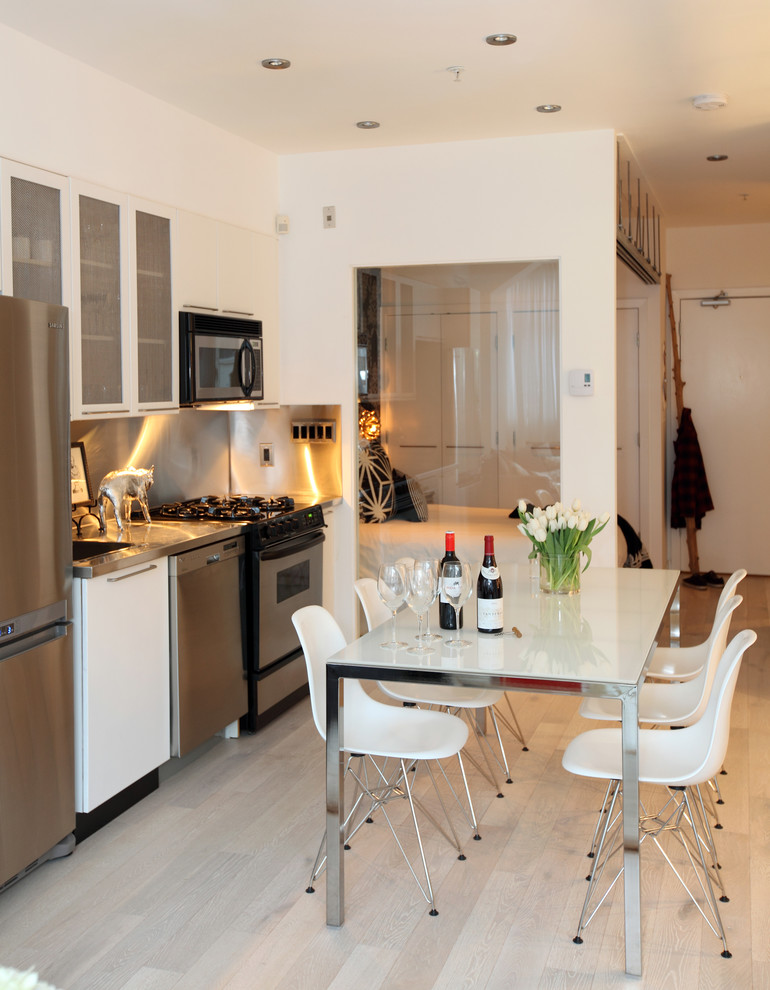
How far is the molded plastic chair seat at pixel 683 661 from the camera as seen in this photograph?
3.65m

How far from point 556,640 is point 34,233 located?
229cm

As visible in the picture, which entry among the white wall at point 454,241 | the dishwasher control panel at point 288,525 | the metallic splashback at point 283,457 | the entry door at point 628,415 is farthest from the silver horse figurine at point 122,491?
the entry door at point 628,415

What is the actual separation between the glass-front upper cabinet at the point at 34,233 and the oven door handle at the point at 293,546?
4.80 ft

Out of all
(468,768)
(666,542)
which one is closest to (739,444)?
(666,542)

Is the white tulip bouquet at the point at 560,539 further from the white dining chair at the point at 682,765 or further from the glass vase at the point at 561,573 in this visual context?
the white dining chair at the point at 682,765

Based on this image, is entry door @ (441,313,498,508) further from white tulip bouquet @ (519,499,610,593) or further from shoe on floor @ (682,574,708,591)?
shoe on floor @ (682,574,708,591)

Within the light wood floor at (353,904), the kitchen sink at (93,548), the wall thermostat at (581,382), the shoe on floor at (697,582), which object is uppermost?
the wall thermostat at (581,382)

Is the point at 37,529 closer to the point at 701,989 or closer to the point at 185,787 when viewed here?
the point at 185,787

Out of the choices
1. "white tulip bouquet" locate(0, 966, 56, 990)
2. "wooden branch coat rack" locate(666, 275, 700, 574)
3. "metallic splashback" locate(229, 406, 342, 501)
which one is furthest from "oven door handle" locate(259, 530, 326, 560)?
"wooden branch coat rack" locate(666, 275, 700, 574)

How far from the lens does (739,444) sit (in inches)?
325

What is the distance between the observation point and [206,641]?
13.5ft

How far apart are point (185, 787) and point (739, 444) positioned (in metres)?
5.96

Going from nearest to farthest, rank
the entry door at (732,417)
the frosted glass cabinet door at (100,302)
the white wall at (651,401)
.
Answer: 1. the frosted glass cabinet door at (100,302)
2. the white wall at (651,401)
3. the entry door at (732,417)

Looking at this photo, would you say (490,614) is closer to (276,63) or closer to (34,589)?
(34,589)
